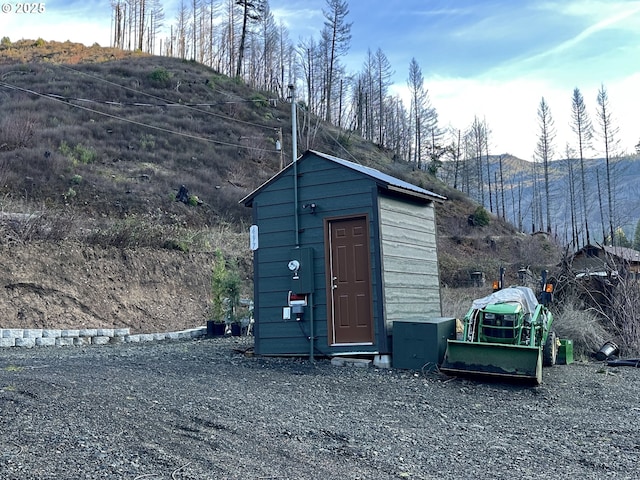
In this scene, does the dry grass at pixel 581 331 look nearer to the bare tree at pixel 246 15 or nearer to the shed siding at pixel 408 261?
the shed siding at pixel 408 261

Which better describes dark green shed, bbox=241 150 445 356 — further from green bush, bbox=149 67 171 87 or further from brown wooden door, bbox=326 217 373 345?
green bush, bbox=149 67 171 87

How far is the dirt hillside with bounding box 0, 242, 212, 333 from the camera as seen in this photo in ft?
43.4

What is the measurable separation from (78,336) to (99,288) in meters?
2.70

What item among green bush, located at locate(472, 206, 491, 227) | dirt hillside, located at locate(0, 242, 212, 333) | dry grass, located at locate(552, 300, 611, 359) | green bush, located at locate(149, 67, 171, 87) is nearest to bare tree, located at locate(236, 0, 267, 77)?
green bush, located at locate(149, 67, 171, 87)

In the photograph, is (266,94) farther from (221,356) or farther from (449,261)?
(221,356)

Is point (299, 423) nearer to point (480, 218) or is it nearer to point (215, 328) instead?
point (215, 328)

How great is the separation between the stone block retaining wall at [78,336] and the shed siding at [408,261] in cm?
614

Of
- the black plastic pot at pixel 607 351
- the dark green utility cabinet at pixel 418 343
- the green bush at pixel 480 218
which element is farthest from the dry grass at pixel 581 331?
the green bush at pixel 480 218

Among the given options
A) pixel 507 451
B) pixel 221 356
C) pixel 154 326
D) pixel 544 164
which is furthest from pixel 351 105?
pixel 507 451

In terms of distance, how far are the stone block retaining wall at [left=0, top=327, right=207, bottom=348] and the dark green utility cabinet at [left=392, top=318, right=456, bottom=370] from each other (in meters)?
6.66

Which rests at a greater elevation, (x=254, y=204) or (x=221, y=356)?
(x=254, y=204)

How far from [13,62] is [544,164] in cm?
4365

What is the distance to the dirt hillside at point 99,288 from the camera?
13219mm

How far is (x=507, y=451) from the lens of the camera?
16.4 feet
